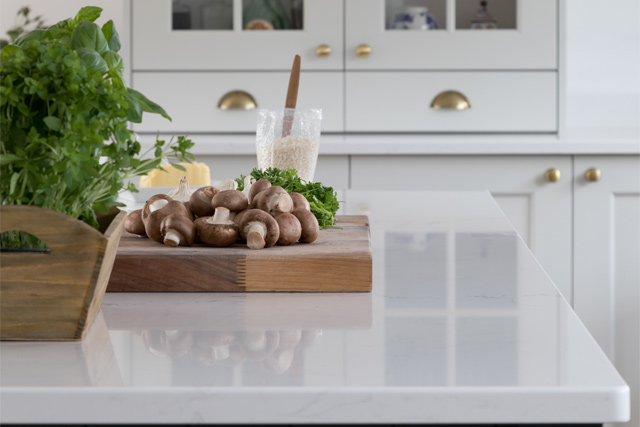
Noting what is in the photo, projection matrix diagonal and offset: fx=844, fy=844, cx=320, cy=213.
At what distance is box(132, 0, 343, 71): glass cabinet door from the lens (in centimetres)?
242

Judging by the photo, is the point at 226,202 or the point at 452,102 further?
the point at 452,102

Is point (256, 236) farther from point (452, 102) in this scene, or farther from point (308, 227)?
point (452, 102)

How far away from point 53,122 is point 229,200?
0.30 metres

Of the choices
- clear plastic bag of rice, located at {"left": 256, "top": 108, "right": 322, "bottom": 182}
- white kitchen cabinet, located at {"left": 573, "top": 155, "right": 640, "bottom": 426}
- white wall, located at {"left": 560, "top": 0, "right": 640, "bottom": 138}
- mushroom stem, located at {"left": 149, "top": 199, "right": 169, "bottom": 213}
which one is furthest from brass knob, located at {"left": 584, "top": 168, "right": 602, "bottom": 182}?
mushroom stem, located at {"left": 149, "top": 199, "right": 169, "bottom": 213}

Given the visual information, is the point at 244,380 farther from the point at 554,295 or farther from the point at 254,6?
the point at 254,6

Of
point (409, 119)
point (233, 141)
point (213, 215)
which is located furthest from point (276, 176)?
point (409, 119)

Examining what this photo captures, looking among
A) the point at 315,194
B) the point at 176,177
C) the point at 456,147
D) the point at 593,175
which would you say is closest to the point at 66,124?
the point at 315,194

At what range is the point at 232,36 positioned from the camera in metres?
2.43

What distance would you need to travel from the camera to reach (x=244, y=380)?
20.7 inches

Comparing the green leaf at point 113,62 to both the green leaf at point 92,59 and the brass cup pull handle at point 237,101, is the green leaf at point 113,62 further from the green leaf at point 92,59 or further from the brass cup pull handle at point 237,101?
the brass cup pull handle at point 237,101

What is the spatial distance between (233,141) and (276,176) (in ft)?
4.17

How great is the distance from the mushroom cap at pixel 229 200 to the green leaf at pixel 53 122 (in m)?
0.29

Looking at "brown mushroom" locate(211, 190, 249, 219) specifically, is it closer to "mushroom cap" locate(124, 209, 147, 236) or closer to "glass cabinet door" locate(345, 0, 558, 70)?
"mushroom cap" locate(124, 209, 147, 236)

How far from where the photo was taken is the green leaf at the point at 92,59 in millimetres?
608
